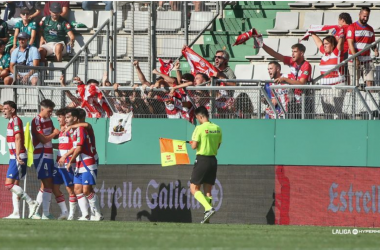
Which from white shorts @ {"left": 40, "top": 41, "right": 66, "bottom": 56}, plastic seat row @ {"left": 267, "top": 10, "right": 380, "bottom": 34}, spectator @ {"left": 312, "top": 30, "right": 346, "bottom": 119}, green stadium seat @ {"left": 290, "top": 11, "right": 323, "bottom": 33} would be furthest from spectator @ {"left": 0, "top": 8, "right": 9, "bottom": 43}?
spectator @ {"left": 312, "top": 30, "right": 346, "bottom": 119}

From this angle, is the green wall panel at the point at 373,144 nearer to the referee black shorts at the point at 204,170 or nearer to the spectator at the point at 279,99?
the spectator at the point at 279,99

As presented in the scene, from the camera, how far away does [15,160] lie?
53.2ft

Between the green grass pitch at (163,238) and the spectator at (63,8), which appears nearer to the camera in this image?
the green grass pitch at (163,238)

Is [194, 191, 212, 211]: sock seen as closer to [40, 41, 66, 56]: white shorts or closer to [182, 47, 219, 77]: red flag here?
[182, 47, 219, 77]: red flag

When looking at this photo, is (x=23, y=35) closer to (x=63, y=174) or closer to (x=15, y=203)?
(x=63, y=174)

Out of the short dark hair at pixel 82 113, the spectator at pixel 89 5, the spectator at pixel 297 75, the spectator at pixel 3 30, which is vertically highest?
the spectator at pixel 89 5

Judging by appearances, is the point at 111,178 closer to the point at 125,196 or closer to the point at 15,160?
the point at 125,196

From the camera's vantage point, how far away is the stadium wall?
51.1 feet

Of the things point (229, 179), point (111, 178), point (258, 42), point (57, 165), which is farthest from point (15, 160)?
point (258, 42)

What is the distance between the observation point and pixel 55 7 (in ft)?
68.7

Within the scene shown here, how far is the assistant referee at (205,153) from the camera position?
49.2ft

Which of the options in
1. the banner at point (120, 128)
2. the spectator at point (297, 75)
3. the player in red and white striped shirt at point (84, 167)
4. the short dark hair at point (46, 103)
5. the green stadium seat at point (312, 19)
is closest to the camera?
the player in red and white striped shirt at point (84, 167)

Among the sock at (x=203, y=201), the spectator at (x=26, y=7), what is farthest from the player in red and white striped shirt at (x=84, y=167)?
the spectator at (x=26, y=7)

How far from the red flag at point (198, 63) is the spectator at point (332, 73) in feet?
7.03
